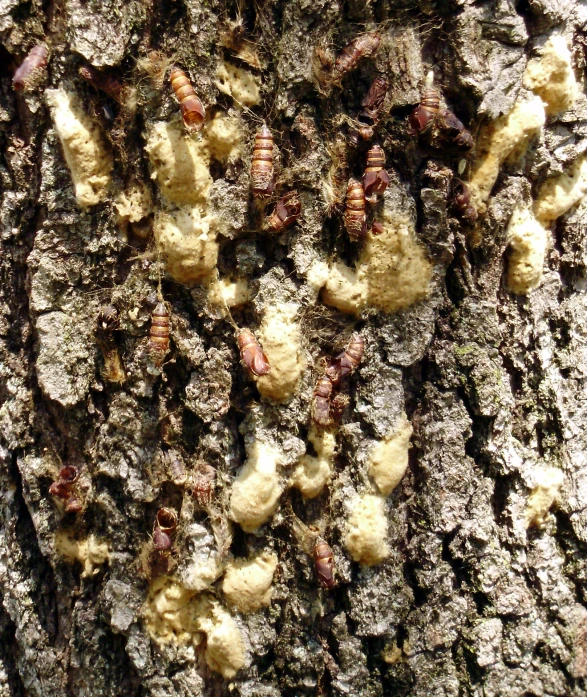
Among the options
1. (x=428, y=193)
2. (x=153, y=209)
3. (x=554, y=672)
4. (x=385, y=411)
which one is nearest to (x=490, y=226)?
(x=428, y=193)

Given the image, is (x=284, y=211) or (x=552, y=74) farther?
(x=552, y=74)

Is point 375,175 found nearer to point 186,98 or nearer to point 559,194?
point 186,98

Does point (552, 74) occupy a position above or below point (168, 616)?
above

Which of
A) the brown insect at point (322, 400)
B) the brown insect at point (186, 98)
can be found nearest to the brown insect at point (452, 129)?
the brown insect at point (186, 98)

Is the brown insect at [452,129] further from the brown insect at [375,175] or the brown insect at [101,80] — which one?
the brown insect at [101,80]

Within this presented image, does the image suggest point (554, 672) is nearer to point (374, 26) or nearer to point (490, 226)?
point (490, 226)

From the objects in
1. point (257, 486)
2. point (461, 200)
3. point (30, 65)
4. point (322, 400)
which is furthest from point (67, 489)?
point (461, 200)

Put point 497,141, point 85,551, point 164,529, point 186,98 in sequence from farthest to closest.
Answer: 1. point 85,551
2. point 497,141
3. point 164,529
4. point 186,98
